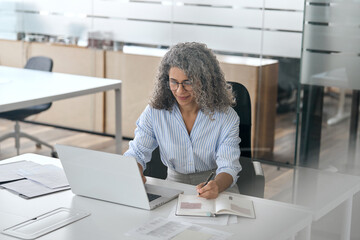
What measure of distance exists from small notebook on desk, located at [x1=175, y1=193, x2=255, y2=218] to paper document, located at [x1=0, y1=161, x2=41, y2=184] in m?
0.69

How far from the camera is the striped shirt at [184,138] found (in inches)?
99.0

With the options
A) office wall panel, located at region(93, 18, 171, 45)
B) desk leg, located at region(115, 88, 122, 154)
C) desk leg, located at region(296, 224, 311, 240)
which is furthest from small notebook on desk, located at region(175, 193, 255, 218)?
office wall panel, located at region(93, 18, 171, 45)

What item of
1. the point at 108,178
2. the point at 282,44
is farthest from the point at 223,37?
the point at 108,178

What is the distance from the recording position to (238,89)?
113 inches

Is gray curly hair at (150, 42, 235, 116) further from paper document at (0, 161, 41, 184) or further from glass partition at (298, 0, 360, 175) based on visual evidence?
glass partition at (298, 0, 360, 175)

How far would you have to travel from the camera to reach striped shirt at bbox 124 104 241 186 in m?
2.52

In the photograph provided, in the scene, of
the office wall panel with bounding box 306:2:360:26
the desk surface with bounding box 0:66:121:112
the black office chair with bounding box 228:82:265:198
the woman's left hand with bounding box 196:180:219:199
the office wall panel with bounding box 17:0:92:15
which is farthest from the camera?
the office wall panel with bounding box 17:0:92:15

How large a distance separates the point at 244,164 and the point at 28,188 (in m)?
1.00

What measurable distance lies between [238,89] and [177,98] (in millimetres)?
480

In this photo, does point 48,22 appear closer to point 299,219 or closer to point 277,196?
point 277,196

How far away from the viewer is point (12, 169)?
2424 mm

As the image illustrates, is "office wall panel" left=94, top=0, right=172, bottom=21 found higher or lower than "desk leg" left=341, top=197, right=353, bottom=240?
higher

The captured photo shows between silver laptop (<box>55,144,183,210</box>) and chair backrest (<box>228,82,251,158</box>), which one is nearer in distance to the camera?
silver laptop (<box>55,144,183,210</box>)

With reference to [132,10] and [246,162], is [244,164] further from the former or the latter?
[132,10]
